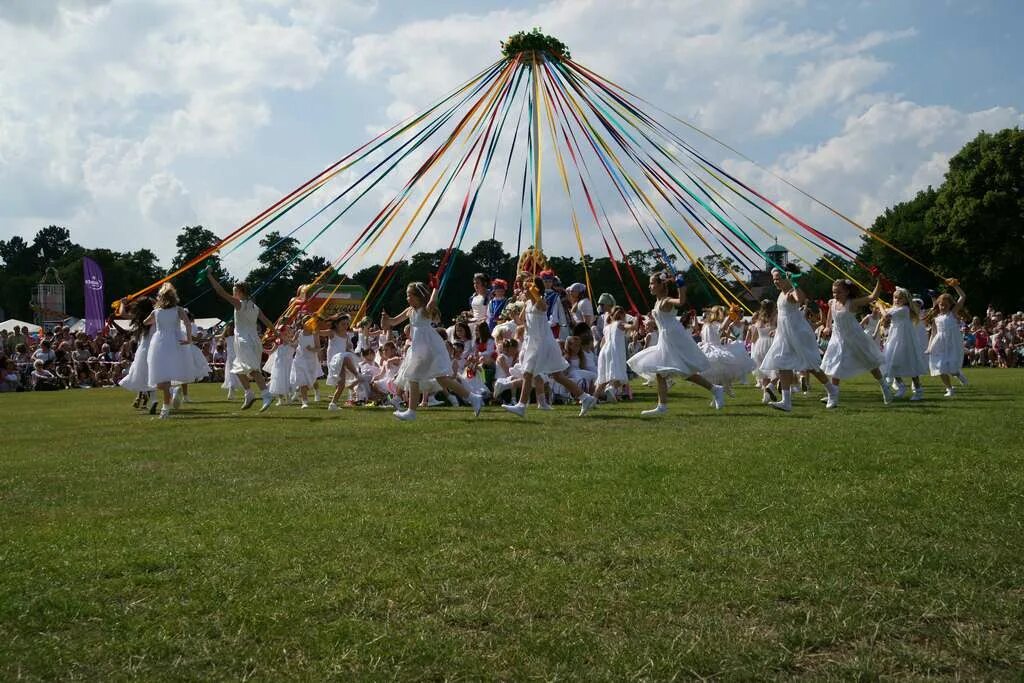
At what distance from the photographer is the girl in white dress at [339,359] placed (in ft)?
49.3

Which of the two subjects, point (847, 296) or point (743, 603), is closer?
point (743, 603)

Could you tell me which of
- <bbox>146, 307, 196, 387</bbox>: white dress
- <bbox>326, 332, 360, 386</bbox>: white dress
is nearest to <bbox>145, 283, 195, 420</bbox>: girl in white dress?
<bbox>146, 307, 196, 387</bbox>: white dress

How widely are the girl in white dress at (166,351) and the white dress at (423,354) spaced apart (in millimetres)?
3760

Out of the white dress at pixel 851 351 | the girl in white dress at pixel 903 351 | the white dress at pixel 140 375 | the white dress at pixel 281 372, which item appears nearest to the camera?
the white dress at pixel 851 351

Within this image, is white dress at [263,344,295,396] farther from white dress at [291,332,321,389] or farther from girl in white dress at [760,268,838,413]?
girl in white dress at [760,268,838,413]

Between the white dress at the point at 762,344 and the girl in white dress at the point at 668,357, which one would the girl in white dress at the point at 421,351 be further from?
the white dress at the point at 762,344

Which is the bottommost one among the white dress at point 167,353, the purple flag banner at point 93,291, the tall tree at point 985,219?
the white dress at point 167,353

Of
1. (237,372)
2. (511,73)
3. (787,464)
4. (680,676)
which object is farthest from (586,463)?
(511,73)

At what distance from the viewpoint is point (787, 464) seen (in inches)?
262

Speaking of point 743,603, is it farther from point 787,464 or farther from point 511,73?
point 511,73

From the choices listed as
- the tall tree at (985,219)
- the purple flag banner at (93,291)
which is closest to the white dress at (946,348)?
the purple flag banner at (93,291)

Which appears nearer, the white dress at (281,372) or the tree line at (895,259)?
the white dress at (281,372)

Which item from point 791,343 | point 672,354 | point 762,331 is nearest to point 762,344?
point 762,331

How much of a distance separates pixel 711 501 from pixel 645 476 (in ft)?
3.09
